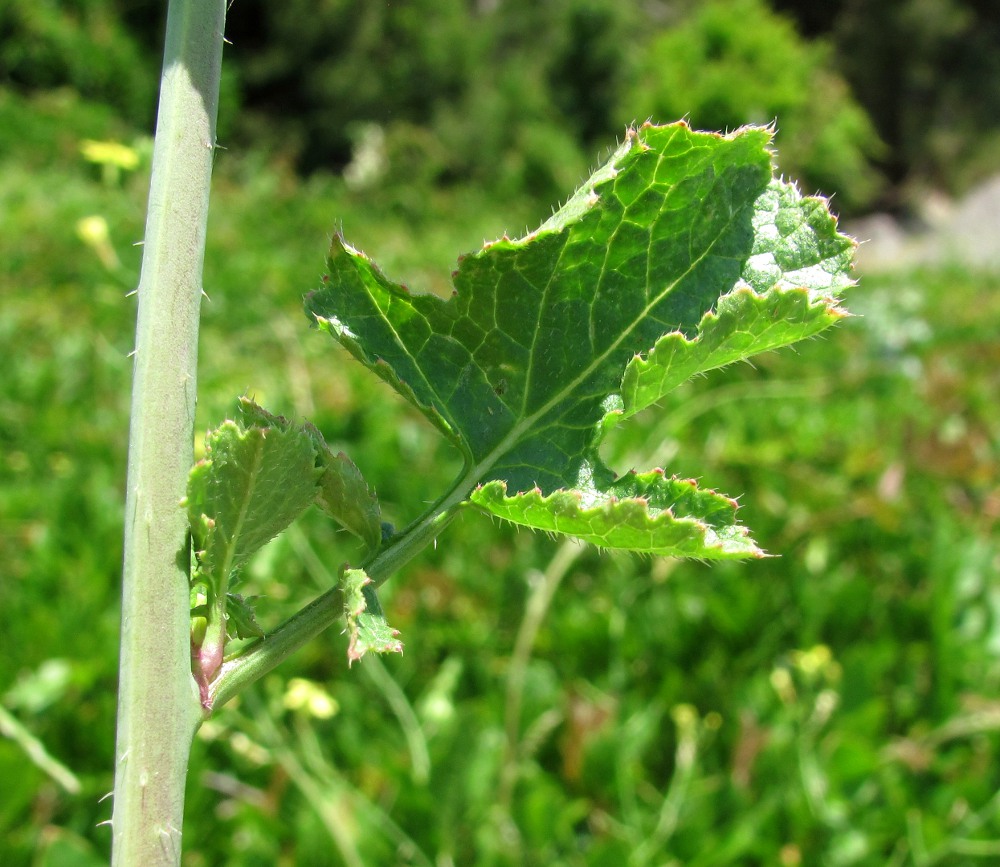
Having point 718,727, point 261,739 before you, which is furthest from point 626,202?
point 718,727

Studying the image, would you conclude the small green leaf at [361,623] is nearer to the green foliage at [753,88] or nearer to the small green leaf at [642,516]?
the small green leaf at [642,516]

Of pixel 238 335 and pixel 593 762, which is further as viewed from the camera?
pixel 238 335

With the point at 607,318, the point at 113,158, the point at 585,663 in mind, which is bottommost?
the point at 607,318

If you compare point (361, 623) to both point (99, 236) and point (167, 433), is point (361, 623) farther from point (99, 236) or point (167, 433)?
point (99, 236)

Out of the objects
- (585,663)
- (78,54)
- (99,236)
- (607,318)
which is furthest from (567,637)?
(78,54)

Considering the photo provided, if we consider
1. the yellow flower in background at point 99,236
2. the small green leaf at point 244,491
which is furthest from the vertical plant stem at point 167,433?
the yellow flower in background at point 99,236

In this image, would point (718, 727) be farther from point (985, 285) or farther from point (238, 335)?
point (985, 285)
